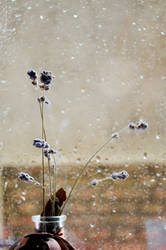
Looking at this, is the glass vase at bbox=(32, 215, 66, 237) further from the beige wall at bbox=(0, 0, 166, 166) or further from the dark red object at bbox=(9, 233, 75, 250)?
the beige wall at bbox=(0, 0, 166, 166)

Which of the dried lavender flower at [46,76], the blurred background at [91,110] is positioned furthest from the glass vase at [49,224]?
the dried lavender flower at [46,76]

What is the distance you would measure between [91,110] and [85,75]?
0.11 metres

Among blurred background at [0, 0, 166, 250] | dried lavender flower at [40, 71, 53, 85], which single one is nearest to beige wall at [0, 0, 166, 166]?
blurred background at [0, 0, 166, 250]

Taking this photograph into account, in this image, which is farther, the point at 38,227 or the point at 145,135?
the point at 145,135

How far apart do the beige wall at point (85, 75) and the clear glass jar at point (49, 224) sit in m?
0.24

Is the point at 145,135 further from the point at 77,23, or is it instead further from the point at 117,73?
the point at 77,23

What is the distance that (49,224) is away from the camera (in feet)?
2.81

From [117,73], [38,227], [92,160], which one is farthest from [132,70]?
[38,227]

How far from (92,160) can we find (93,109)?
0.16m

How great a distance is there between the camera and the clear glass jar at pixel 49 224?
855 millimetres

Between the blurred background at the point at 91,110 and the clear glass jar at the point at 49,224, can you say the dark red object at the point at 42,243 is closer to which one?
the clear glass jar at the point at 49,224

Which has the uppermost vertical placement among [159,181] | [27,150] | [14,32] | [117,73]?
[14,32]

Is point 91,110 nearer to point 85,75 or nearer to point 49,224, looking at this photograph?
point 85,75

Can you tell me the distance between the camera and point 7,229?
1062mm
